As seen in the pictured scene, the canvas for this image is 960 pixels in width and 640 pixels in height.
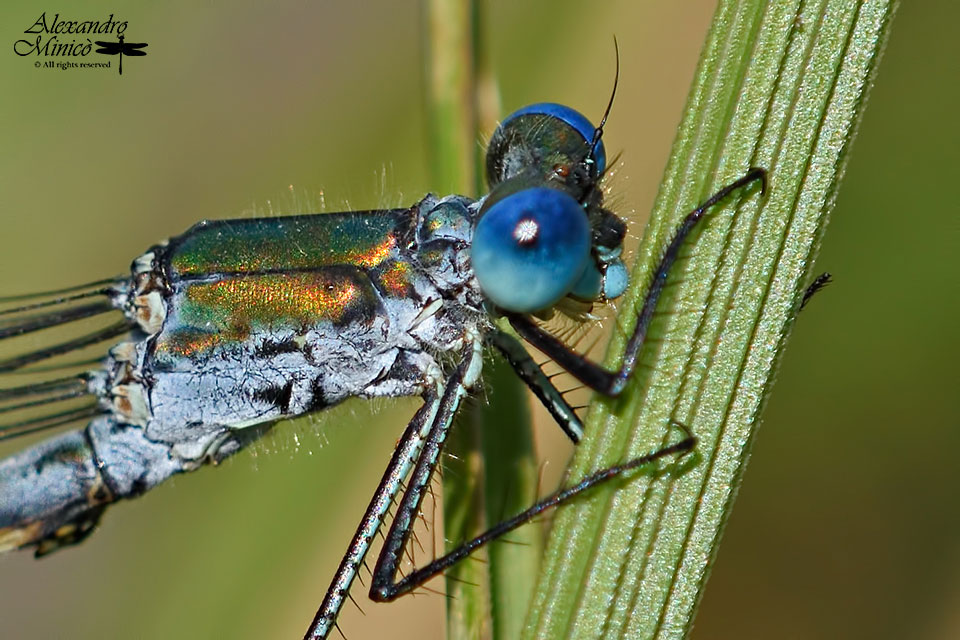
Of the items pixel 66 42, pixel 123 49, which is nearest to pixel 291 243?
pixel 66 42

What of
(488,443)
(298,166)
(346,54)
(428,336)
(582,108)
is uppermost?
(346,54)

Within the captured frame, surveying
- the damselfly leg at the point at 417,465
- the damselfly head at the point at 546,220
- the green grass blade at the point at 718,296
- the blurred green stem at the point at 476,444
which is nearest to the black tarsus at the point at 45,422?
the damselfly leg at the point at 417,465

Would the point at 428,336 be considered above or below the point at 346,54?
below

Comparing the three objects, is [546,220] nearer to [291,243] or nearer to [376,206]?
[291,243]

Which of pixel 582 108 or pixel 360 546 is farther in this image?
pixel 582 108

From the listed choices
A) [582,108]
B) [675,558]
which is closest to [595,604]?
[675,558]

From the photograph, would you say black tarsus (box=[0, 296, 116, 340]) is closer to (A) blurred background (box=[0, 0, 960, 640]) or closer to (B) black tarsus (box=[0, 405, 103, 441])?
(B) black tarsus (box=[0, 405, 103, 441])

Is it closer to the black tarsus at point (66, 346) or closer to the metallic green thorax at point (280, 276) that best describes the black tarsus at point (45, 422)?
the black tarsus at point (66, 346)

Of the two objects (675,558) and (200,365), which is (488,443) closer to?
(675,558)

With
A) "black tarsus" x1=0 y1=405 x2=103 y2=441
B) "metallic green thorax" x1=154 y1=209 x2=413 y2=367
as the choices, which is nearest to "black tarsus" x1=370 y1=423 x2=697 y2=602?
"metallic green thorax" x1=154 y1=209 x2=413 y2=367
